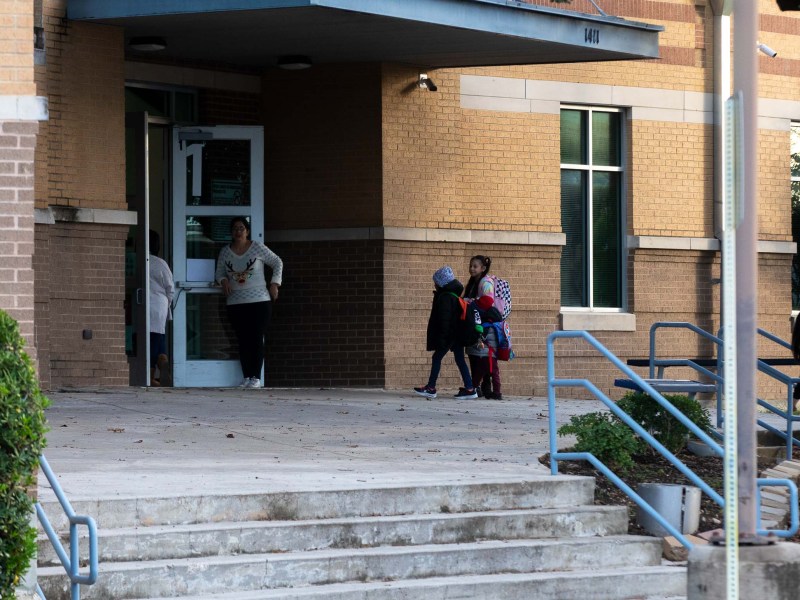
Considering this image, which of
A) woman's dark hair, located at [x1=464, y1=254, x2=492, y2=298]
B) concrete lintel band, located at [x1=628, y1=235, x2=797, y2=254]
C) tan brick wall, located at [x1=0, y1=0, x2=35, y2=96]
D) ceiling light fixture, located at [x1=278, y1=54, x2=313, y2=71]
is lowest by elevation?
woman's dark hair, located at [x1=464, y1=254, x2=492, y2=298]

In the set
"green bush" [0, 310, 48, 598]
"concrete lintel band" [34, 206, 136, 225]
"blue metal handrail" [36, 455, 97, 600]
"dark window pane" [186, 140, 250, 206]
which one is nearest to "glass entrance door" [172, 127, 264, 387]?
"dark window pane" [186, 140, 250, 206]

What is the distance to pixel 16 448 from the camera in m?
5.72

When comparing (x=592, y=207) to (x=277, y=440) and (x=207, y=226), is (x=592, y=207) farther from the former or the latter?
(x=277, y=440)

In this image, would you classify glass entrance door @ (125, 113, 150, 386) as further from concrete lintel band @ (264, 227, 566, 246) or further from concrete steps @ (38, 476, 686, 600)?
concrete steps @ (38, 476, 686, 600)

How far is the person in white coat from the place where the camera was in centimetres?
1558

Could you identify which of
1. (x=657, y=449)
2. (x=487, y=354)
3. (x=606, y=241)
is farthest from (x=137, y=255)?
(x=657, y=449)

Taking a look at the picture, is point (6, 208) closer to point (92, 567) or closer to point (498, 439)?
point (92, 567)

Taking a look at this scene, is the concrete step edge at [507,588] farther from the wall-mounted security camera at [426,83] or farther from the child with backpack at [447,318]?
the wall-mounted security camera at [426,83]

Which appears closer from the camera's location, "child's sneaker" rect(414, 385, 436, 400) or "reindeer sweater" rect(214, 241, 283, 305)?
"child's sneaker" rect(414, 385, 436, 400)

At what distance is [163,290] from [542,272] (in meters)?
4.74

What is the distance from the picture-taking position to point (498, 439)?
37.8ft

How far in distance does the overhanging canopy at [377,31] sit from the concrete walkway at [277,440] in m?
3.64

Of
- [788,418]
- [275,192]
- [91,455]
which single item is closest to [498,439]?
[788,418]

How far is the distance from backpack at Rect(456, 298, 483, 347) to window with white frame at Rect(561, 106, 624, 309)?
3754 millimetres
